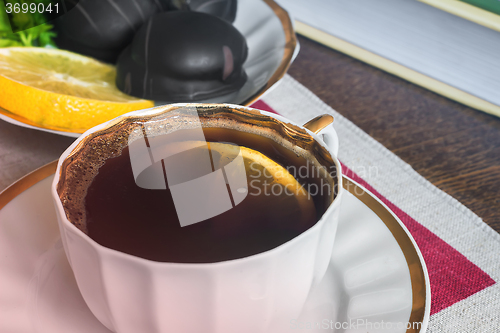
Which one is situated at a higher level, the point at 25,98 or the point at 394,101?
the point at 25,98

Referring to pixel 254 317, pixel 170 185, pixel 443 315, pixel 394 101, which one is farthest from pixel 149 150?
pixel 394 101

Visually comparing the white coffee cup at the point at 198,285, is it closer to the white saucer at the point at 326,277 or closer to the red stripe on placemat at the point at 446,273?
the white saucer at the point at 326,277

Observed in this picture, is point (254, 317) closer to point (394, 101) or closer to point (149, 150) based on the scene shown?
point (149, 150)

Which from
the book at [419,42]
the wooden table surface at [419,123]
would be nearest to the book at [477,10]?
the book at [419,42]

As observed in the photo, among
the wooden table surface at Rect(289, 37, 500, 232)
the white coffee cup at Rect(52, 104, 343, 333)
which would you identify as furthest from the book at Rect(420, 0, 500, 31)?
the white coffee cup at Rect(52, 104, 343, 333)

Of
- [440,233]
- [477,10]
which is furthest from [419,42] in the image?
[440,233]

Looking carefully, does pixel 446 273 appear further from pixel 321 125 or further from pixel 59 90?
pixel 59 90
